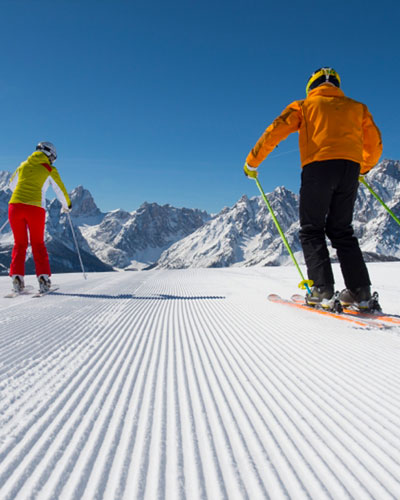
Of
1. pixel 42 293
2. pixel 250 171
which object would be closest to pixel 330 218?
pixel 250 171

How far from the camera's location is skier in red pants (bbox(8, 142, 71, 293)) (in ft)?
17.0

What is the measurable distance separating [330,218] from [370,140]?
1.12 meters

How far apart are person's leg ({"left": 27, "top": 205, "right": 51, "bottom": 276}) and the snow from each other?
126 inches

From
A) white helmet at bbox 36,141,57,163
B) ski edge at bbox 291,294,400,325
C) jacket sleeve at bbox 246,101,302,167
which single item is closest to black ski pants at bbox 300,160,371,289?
ski edge at bbox 291,294,400,325

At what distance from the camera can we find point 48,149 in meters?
5.78

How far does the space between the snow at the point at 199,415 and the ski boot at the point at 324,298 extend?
79cm

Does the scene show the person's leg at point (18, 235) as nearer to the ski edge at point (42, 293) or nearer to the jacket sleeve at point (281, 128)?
the ski edge at point (42, 293)

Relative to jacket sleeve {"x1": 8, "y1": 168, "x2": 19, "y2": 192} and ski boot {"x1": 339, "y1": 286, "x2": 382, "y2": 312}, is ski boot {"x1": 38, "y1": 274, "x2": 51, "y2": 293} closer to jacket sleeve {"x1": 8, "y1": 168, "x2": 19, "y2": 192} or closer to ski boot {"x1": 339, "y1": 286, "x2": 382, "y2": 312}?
jacket sleeve {"x1": 8, "y1": 168, "x2": 19, "y2": 192}

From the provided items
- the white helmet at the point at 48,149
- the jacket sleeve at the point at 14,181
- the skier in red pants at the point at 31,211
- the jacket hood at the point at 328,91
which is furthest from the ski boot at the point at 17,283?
the jacket hood at the point at 328,91

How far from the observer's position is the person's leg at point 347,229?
3207mm

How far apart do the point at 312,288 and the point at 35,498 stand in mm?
3252

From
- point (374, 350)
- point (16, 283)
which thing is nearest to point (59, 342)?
point (374, 350)

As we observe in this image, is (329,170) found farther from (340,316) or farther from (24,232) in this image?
(24,232)

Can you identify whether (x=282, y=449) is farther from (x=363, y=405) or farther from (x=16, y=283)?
(x=16, y=283)
